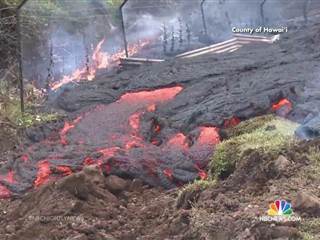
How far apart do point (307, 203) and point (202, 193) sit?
1275 millimetres

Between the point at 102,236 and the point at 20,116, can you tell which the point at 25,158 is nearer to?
the point at 20,116

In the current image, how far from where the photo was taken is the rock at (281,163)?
204 inches

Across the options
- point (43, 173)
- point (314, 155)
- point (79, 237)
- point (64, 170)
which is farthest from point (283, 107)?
point (79, 237)

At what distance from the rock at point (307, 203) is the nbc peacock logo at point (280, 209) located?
7 centimetres

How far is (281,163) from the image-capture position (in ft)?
17.2

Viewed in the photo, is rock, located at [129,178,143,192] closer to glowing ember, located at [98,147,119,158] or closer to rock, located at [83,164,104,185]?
rock, located at [83,164,104,185]

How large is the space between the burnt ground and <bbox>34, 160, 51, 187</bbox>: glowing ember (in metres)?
0.41

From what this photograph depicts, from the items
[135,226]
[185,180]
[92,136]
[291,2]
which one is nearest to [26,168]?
[92,136]

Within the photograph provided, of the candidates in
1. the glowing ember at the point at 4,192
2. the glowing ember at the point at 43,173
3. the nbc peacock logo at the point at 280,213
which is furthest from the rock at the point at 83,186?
the nbc peacock logo at the point at 280,213

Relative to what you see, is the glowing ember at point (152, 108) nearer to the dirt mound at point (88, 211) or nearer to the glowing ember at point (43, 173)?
the glowing ember at point (43, 173)

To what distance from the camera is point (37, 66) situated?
565 inches

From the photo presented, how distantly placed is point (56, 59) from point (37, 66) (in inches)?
32.2

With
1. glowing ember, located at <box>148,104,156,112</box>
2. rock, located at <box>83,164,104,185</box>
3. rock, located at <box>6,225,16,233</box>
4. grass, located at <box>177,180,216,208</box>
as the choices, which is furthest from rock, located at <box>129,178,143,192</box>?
glowing ember, located at <box>148,104,156,112</box>

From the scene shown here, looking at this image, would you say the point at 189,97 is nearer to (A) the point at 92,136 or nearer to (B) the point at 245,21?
(A) the point at 92,136
